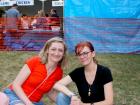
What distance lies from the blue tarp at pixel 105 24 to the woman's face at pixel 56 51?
7821 mm

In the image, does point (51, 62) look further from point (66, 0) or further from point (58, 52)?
point (66, 0)

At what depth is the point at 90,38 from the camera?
12453 millimetres

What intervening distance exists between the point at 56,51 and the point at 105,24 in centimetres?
831

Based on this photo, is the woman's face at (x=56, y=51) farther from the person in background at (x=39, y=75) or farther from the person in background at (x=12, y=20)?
the person in background at (x=12, y=20)

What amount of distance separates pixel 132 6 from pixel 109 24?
0.83 m

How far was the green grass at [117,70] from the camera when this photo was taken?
22.4 feet

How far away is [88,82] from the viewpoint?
429cm

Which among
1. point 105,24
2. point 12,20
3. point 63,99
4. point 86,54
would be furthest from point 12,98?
point 12,20

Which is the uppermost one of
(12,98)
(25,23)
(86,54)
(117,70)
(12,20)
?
(86,54)

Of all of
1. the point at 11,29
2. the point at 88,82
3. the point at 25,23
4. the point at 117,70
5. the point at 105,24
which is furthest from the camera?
the point at 25,23

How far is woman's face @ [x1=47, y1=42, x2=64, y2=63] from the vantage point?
434cm

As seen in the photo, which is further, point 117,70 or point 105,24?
point 105,24

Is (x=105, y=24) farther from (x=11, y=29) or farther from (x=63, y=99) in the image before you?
(x=63, y=99)

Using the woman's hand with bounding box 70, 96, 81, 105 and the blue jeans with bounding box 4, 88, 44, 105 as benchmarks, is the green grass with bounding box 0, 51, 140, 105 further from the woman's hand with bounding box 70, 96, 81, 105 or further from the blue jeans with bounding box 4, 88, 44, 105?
the woman's hand with bounding box 70, 96, 81, 105
